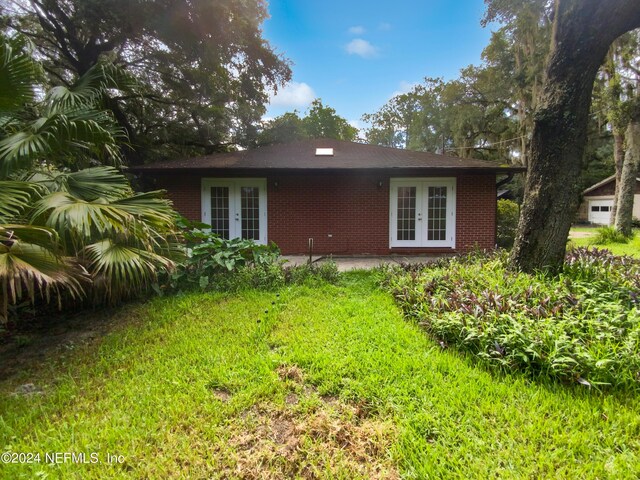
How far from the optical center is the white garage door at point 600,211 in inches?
934

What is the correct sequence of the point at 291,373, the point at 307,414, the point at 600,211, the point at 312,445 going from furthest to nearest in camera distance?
the point at 600,211
the point at 291,373
the point at 307,414
the point at 312,445

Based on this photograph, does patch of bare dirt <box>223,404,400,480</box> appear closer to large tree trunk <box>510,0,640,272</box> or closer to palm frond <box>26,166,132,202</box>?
palm frond <box>26,166,132,202</box>

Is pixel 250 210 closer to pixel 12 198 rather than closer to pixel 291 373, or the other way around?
pixel 12 198

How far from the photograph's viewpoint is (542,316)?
305 centimetres

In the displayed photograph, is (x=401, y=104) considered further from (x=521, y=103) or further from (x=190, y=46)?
(x=190, y=46)

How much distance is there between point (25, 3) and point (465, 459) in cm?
1553

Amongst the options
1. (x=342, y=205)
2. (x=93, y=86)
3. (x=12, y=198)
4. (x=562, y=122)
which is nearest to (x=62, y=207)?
(x=12, y=198)

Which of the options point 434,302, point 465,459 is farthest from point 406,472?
point 434,302

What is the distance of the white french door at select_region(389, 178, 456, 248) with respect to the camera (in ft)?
28.3

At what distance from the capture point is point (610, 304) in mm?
3150

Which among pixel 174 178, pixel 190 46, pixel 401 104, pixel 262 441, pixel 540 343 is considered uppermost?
pixel 401 104

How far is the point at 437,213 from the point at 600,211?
2448cm

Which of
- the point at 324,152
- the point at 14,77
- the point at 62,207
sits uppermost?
the point at 324,152

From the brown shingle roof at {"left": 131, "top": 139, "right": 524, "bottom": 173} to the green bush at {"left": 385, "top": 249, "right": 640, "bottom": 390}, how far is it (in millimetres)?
4192
